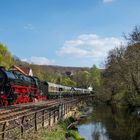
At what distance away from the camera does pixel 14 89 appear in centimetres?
3775

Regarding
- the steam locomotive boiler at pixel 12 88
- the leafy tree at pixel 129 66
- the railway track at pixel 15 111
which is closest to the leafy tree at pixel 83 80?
the leafy tree at pixel 129 66

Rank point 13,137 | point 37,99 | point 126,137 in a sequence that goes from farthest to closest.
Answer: point 37,99
point 126,137
point 13,137

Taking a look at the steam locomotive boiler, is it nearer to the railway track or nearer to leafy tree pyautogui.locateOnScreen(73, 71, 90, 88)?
the railway track

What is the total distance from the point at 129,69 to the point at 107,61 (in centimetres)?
2522

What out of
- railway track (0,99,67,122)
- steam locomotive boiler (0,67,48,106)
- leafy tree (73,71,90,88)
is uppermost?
leafy tree (73,71,90,88)

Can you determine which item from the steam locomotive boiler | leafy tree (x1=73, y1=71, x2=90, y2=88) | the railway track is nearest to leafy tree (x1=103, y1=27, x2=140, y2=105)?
the steam locomotive boiler

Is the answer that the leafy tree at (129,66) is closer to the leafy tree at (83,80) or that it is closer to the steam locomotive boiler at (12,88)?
the steam locomotive boiler at (12,88)

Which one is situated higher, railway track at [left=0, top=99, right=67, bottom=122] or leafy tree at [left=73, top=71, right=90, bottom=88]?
leafy tree at [left=73, top=71, right=90, bottom=88]

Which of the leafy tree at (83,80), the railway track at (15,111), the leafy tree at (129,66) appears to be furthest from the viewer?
the leafy tree at (83,80)

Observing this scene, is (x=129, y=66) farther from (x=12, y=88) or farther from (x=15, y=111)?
(x=15, y=111)

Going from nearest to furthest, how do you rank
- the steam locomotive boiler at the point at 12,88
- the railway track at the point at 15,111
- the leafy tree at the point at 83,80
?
the railway track at the point at 15,111 < the steam locomotive boiler at the point at 12,88 < the leafy tree at the point at 83,80

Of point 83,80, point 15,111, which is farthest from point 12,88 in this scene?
point 83,80

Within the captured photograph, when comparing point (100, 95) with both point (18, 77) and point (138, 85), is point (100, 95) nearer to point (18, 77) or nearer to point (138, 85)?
point (138, 85)

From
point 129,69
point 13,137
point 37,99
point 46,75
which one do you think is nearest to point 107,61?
point 129,69
